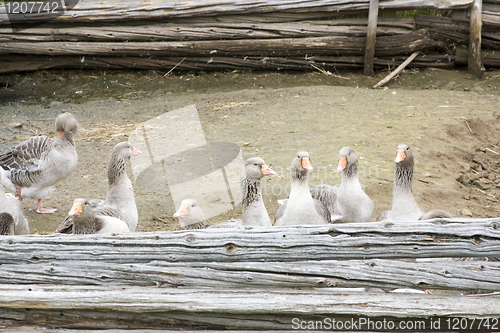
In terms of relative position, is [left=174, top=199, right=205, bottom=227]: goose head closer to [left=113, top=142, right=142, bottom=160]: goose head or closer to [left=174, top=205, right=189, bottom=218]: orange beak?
[left=174, top=205, right=189, bottom=218]: orange beak

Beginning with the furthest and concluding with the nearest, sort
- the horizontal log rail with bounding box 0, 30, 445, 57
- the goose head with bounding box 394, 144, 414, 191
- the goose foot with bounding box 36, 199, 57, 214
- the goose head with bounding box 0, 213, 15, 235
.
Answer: the horizontal log rail with bounding box 0, 30, 445, 57 → the goose foot with bounding box 36, 199, 57, 214 → the goose head with bounding box 394, 144, 414, 191 → the goose head with bounding box 0, 213, 15, 235

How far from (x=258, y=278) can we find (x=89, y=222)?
205 cm

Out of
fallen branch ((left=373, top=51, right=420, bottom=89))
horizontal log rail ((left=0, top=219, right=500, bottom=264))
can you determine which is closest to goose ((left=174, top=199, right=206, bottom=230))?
horizontal log rail ((left=0, top=219, right=500, bottom=264))

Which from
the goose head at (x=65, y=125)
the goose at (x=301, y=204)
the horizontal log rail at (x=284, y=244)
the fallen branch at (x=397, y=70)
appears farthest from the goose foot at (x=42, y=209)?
the fallen branch at (x=397, y=70)

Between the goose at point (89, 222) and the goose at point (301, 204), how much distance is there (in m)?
1.48

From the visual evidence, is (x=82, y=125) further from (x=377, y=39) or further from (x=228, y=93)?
(x=377, y=39)

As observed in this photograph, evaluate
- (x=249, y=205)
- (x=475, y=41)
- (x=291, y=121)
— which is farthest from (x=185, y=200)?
(x=475, y=41)

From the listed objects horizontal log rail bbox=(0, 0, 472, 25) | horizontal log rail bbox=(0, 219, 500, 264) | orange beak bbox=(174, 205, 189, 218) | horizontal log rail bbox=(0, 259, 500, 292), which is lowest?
orange beak bbox=(174, 205, 189, 218)

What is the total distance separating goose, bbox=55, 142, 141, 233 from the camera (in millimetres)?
5312

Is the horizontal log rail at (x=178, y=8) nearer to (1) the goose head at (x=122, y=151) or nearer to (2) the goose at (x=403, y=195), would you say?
(1) the goose head at (x=122, y=151)

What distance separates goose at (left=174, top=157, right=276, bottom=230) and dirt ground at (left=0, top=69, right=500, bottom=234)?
843mm

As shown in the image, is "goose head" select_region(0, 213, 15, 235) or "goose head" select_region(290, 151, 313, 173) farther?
"goose head" select_region(290, 151, 313, 173)

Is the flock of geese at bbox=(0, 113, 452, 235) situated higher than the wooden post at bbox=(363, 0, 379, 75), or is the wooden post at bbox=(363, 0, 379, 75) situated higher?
the wooden post at bbox=(363, 0, 379, 75)

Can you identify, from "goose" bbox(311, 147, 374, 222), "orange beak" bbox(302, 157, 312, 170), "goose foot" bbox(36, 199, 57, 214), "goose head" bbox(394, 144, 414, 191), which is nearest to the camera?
"orange beak" bbox(302, 157, 312, 170)
